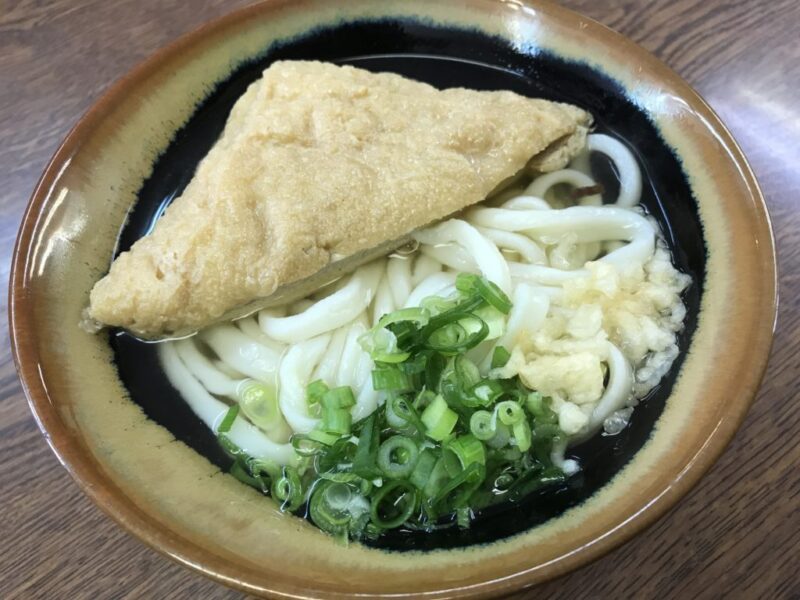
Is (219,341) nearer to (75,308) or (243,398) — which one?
(243,398)

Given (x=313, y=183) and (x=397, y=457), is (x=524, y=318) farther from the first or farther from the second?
(x=313, y=183)

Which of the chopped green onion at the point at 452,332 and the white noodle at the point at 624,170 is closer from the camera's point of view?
the chopped green onion at the point at 452,332

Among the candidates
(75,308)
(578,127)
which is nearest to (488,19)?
(578,127)

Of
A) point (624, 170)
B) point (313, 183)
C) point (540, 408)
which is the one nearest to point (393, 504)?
point (540, 408)

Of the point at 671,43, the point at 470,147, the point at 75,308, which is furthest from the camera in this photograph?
the point at 671,43

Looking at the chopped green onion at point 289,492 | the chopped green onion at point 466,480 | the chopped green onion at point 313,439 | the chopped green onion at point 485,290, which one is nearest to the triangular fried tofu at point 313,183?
the chopped green onion at point 485,290

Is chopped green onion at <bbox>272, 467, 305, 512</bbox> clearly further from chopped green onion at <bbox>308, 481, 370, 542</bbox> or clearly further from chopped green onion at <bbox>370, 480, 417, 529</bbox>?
chopped green onion at <bbox>370, 480, 417, 529</bbox>

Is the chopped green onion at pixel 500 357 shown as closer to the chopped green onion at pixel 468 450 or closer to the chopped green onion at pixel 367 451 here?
the chopped green onion at pixel 468 450
